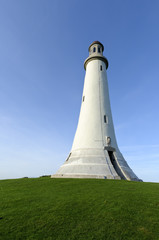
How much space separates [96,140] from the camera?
796 inches

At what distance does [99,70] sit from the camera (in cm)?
2561

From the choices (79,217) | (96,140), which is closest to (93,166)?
(96,140)

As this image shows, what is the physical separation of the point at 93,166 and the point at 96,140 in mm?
4153

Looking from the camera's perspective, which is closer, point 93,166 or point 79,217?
point 79,217

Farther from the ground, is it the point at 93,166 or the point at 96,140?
the point at 96,140

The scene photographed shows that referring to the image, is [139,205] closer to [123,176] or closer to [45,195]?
[45,195]

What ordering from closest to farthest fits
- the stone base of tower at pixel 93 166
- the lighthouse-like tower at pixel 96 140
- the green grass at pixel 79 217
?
the green grass at pixel 79 217
the stone base of tower at pixel 93 166
the lighthouse-like tower at pixel 96 140

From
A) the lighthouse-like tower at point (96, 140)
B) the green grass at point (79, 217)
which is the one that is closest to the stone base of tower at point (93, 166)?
the lighthouse-like tower at point (96, 140)

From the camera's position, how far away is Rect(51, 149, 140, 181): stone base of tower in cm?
1642

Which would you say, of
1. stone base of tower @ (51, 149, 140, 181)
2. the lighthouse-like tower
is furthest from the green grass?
the lighthouse-like tower

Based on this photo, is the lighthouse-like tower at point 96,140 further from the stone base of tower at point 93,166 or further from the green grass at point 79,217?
the green grass at point 79,217

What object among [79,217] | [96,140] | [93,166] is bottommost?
[79,217]

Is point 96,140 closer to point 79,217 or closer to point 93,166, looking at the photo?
point 93,166

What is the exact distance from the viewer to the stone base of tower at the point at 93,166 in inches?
647
